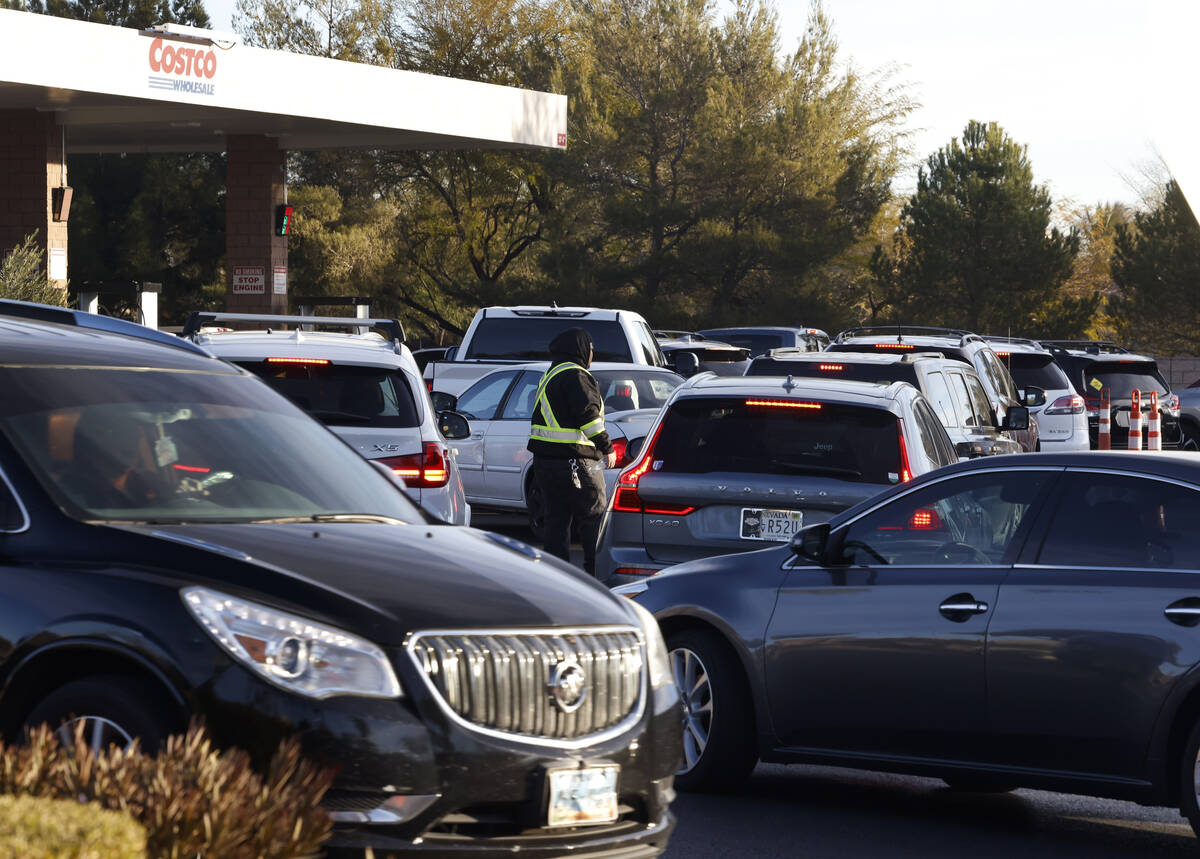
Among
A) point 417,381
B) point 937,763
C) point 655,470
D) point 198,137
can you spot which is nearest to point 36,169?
point 198,137

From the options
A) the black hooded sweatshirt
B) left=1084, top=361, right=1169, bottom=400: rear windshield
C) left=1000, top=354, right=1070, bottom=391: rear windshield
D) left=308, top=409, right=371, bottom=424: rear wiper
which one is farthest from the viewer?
left=1084, top=361, right=1169, bottom=400: rear windshield

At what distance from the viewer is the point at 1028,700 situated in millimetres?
6777

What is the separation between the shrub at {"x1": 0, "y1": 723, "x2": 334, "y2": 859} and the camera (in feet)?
11.3

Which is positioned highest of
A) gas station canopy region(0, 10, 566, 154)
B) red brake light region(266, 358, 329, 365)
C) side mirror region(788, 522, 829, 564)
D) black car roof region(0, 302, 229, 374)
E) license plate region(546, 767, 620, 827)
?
gas station canopy region(0, 10, 566, 154)

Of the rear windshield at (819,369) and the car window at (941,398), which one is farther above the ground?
the rear windshield at (819,369)

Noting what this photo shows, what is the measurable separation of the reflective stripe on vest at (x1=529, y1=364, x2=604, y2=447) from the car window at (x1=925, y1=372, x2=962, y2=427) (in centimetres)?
265

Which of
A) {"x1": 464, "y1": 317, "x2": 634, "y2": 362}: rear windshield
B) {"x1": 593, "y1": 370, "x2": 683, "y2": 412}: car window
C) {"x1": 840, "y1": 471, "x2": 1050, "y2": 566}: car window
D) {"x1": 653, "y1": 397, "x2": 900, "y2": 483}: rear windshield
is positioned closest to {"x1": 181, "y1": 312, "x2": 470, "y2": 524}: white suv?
{"x1": 653, "y1": 397, "x2": 900, "y2": 483}: rear windshield

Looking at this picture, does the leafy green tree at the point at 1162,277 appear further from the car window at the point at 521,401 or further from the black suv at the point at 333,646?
the black suv at the point at 333,646

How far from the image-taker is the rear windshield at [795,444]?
9352 mm

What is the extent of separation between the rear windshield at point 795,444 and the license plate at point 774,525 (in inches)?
10.8

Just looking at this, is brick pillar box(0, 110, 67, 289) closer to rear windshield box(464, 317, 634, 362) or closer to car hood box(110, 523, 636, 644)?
rear windshield box(464, 317, 634, 362)

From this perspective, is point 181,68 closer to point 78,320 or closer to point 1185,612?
point 78,320

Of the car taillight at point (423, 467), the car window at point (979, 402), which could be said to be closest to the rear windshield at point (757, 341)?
the car window at point (979, 402)

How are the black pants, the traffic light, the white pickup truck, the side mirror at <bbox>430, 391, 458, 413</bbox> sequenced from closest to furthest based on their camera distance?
1. the black pants
2. the side mirror at <bbox>430, 391, 458, 413</bbox>
3. the white pickup truck
4. the traffic light
